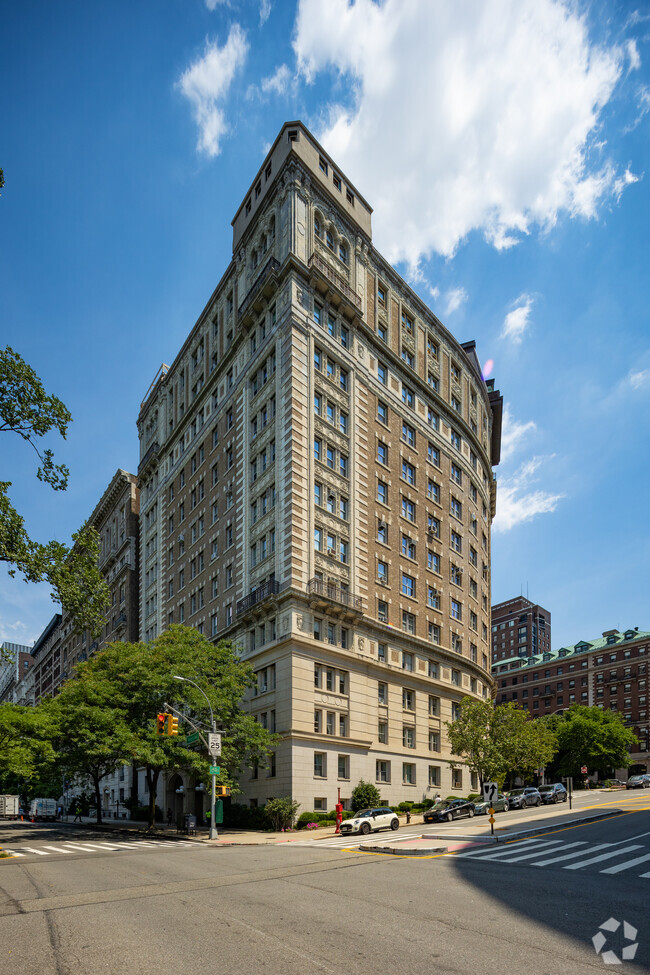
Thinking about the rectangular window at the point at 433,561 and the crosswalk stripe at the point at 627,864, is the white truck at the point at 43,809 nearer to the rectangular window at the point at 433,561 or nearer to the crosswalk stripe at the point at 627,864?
the rectangular window at the point at 433,561

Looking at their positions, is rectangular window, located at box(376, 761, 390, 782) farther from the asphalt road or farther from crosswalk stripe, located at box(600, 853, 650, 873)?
crosswalk stripe, located at box(600, 853, 650, 873)

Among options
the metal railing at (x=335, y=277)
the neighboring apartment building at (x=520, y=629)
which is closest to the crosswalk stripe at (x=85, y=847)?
the metal railing at (x=335, y=277)

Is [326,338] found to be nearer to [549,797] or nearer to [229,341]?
[229,341]

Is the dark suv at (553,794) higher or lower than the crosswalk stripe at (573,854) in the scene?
lower

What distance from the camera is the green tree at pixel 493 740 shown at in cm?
5397

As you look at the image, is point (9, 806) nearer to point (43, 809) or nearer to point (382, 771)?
point (43, 809)

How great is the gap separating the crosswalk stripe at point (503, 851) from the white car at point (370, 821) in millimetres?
11154

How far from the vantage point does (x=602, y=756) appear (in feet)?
314

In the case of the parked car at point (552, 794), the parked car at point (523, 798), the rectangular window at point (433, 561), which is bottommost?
the parked car at point (552, 794)

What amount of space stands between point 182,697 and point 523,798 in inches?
965

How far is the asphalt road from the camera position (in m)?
10.3

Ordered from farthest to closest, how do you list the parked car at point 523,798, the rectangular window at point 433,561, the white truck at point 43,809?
the white truck at point 43,809 → the rectangular window at point 433,561 → the parked car at point 523,798

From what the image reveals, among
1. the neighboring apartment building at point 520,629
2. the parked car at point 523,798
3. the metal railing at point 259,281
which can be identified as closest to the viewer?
the parked car at point 523,798

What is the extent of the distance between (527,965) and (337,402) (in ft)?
146
